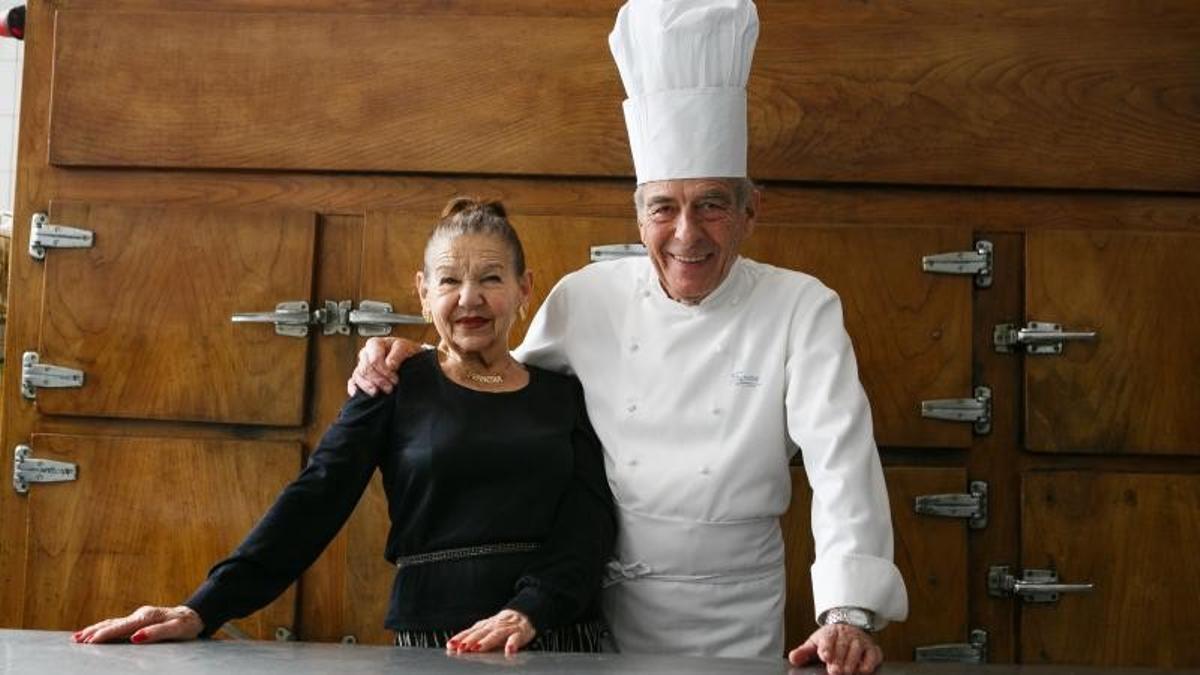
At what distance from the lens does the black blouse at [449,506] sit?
6.94ft

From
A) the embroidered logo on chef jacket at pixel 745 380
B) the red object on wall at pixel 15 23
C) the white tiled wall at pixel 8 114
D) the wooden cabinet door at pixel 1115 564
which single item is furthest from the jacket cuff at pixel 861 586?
the white tiled wall at pixel 8 114

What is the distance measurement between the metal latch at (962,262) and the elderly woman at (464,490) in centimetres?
98

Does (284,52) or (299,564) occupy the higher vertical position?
(284,52)

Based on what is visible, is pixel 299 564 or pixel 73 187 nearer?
pixel 299 564

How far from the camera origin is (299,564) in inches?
83.8

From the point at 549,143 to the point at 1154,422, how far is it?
57.1 inches

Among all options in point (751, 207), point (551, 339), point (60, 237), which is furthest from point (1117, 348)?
point (60, 237)

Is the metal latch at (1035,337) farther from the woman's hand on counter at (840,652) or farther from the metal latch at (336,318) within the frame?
the metal latch at (336,318)

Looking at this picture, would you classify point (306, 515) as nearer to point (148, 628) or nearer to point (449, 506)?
point (449, 506)

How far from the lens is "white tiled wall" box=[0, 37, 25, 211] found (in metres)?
4.70

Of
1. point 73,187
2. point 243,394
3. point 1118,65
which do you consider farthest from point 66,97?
point 1118,65

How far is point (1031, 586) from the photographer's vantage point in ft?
9.00

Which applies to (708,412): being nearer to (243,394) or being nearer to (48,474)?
(243,394)

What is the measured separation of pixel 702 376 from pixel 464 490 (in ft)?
1.60
